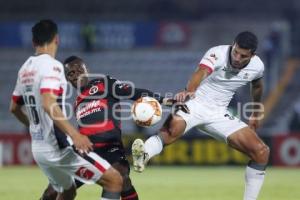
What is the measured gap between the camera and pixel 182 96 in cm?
750

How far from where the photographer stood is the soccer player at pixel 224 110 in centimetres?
792

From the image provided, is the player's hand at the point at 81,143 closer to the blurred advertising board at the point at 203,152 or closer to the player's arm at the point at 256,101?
the player's arm at the point at 256,101

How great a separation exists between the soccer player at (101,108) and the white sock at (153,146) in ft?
1.72

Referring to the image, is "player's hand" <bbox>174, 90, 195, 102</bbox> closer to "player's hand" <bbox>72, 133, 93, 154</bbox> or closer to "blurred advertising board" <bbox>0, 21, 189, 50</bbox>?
"player's hand" <bbox>72, 133, 93, 154</bbox>

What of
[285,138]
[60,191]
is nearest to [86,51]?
[285,138]

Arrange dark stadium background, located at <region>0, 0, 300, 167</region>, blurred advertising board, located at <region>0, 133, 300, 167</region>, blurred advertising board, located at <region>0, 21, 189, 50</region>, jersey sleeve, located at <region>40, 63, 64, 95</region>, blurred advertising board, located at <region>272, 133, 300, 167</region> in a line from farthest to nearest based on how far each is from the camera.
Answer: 1. blurred advertising board, located at <region>0, 21, 189, 50</region>
2. dark stadium background, located at <region>0, 0, 300, 167</region>
3. blurred advertising board, located at <region>272, 133, 300, 167</region>
4. blurred advertising board, located at <region>0, 133, 300, 167</region>
5. jersey sleeve, located at <region>40, 63, 64, 95</region>

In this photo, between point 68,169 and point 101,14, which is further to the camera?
point 101,14

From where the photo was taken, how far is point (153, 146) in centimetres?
799

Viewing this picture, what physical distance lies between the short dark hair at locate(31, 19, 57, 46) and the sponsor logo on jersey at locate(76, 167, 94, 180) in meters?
1.07

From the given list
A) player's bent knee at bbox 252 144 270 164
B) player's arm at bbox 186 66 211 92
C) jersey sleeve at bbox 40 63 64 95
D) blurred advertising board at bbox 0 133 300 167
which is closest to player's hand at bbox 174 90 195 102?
player's arm at bbox 186 66 211 92

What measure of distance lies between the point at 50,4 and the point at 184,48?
15.5 feet

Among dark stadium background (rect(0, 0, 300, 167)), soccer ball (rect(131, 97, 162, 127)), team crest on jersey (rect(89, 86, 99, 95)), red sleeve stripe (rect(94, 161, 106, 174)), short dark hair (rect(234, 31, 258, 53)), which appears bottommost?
dark stadium background (rect(0, 0, 300, 167))

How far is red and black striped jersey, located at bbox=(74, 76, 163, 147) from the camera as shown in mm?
7391

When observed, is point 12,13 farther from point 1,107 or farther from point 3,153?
point 3,153
